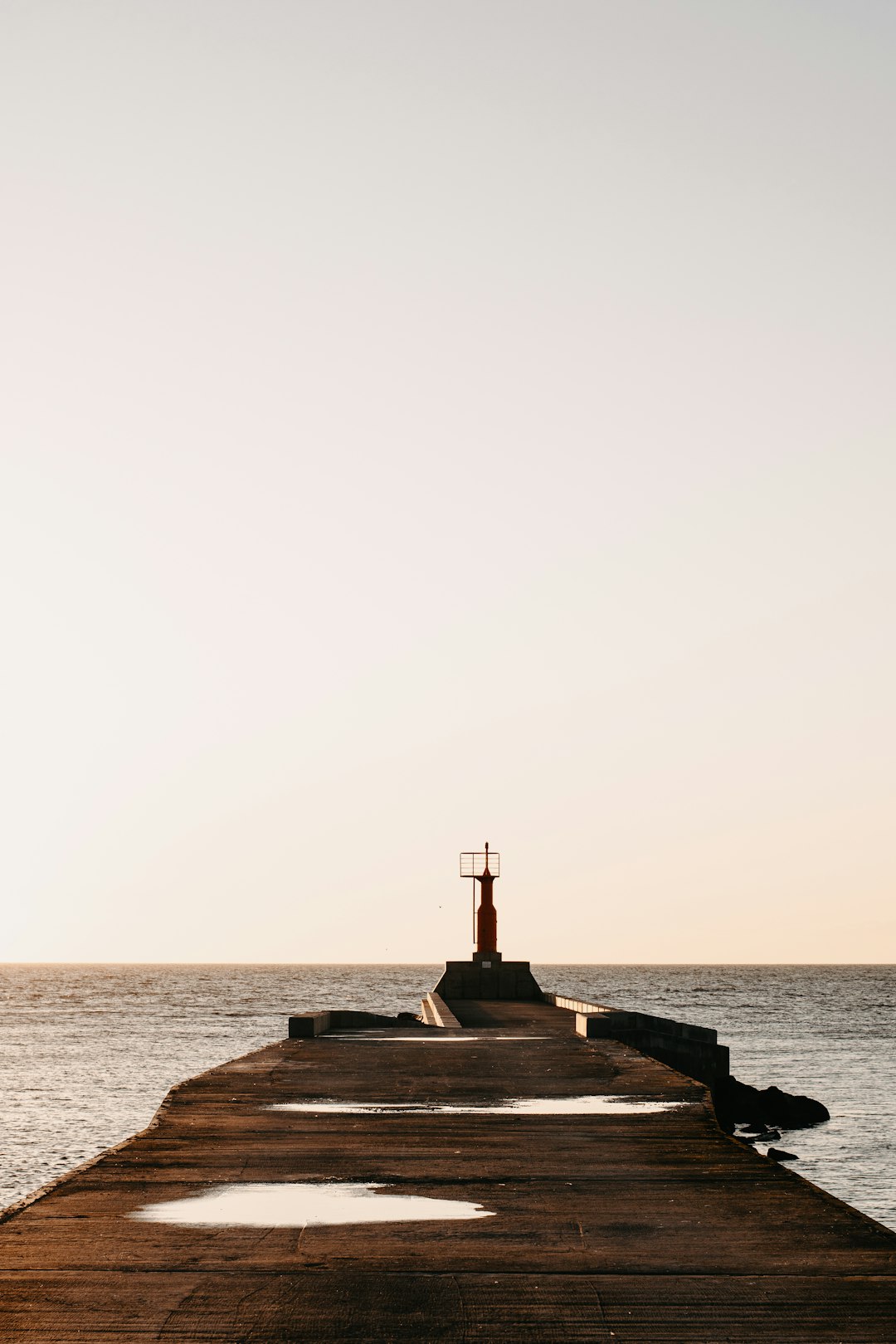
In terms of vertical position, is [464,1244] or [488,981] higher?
[488,981]

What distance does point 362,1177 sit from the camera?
1116 cm

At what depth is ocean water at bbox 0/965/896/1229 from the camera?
27.9 metres

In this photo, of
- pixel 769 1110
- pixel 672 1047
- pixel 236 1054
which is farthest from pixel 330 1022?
pixel 236 1054

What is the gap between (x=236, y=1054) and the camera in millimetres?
50969

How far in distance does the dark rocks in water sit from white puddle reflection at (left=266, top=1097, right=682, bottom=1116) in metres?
Answer: 16.8

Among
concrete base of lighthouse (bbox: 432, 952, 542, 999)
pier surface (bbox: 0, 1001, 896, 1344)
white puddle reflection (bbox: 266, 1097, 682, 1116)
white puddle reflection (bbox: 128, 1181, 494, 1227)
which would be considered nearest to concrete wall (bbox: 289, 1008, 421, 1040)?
white puddle reflection (bbox: 266, 1097, 682, 1116)

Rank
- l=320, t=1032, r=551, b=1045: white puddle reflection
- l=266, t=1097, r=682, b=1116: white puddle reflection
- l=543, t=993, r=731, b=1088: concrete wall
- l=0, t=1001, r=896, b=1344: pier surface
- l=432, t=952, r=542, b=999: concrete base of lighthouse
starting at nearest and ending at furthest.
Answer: l=0, t=1001, r=896, b=1344: pier surface → l=266, t=1097, r=682, b=1116: white puddle reflection → l=320, t=1032, r=551, b=1045: white puddle reflection → l=543, t=993, r=731, b=1088: concrete wall → l=432, t=952, r=542, b=999: concrete base of lighthouse

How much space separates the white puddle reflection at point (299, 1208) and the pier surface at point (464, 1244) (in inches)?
4.2

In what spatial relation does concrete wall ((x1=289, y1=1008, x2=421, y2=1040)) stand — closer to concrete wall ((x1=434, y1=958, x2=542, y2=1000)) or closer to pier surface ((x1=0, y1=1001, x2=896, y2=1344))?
pier surface ((x1=0, y1=1001, x2=896, y2=1344))

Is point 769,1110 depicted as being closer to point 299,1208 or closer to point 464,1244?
point 299,1208

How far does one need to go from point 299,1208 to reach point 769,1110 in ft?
83.2

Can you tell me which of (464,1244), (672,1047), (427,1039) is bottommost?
(464,1244)

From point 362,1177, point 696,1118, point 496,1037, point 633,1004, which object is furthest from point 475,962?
point 633,1004

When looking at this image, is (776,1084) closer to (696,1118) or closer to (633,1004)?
(696,1118)
